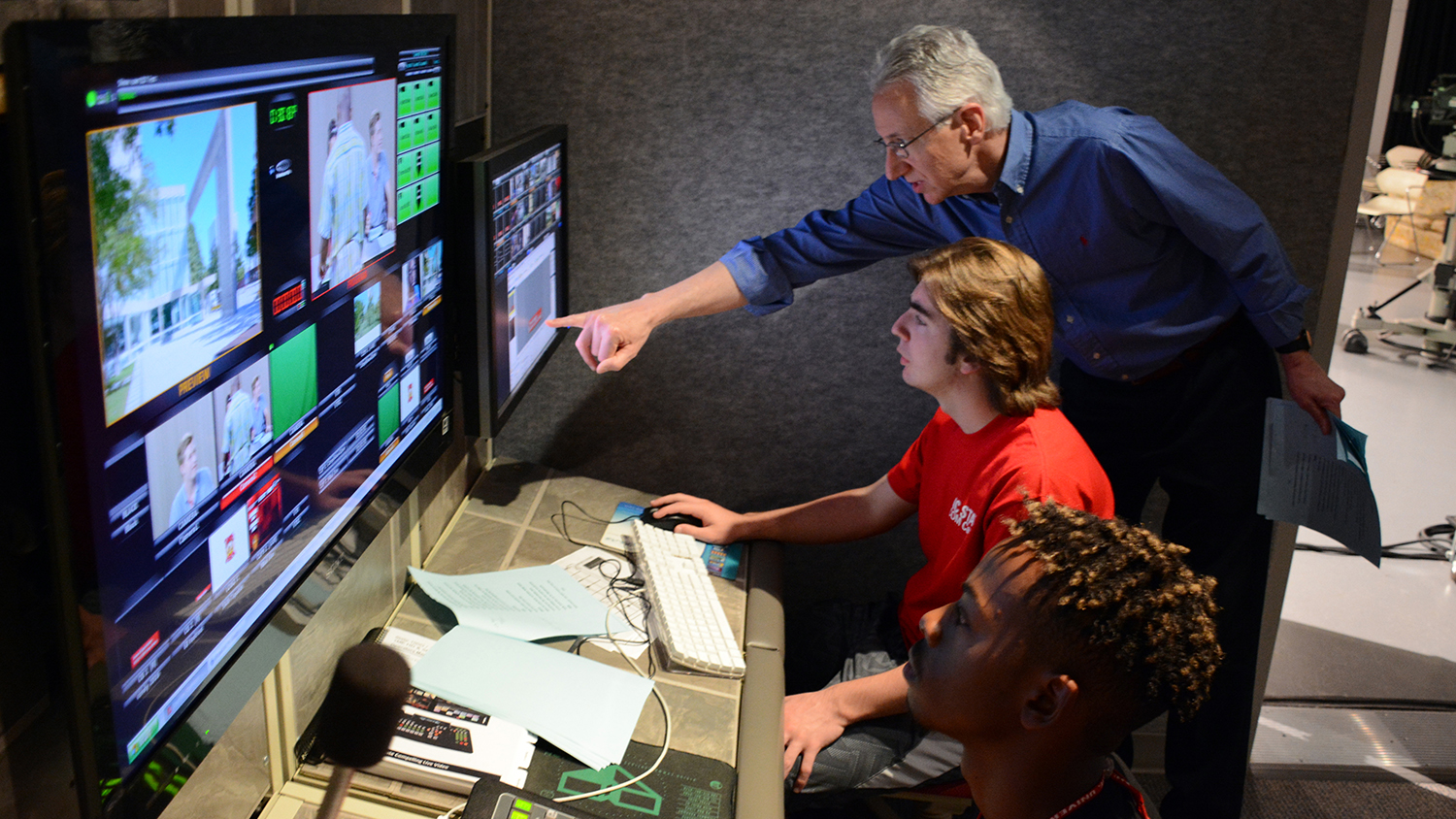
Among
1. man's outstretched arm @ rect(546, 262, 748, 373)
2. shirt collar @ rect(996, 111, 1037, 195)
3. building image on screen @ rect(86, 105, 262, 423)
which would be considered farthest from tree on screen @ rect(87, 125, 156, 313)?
shirt collar @ rect(996, 111, 1037, 195)

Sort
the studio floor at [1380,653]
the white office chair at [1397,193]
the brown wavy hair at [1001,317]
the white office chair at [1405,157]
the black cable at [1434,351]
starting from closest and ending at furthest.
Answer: the brown wavy hair at [1001,317] → the studio floor at [1380,653] → the black cable at [1434,351] → the white office chair at [1397,193] → the white office chair at [1405,157]

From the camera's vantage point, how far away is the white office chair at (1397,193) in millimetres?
5527

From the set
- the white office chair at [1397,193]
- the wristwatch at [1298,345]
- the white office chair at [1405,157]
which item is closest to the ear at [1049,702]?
the wristwatch at [1298,345]

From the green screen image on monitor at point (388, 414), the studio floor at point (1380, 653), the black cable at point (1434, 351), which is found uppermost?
the green screen image on monitor at point (388, 414)

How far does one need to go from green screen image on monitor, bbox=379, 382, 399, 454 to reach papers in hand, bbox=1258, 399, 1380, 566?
4.14 ft

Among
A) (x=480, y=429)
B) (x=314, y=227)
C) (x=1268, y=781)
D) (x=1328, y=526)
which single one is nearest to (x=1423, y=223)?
(x=1268, y=781)

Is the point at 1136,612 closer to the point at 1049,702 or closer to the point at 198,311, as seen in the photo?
the point at 1049,702

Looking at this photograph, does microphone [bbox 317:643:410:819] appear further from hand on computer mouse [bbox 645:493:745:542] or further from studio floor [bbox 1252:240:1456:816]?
studio floor [bbox 1252:240:1456:816]

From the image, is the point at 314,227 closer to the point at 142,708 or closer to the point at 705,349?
the point at 142,708

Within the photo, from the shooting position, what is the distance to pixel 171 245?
0.61m

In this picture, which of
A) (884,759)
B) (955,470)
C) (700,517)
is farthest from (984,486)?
(700,517)

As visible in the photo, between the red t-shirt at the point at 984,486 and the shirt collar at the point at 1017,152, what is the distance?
0.35m

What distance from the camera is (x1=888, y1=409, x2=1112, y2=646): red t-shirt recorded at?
133cm

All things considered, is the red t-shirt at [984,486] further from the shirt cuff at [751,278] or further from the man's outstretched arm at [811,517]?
the shirt cuff at [751,278]
